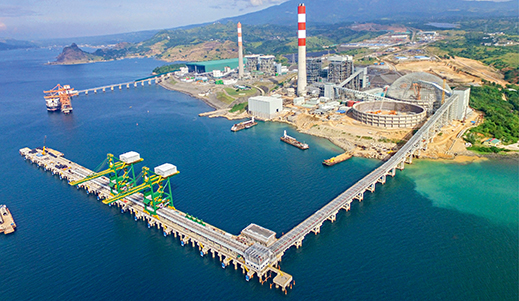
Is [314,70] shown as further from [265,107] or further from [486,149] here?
[486,149]

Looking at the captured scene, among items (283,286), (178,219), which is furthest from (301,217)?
(178,219)

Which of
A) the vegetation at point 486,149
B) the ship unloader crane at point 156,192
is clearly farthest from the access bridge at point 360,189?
the ship unloader crane at point 156,192

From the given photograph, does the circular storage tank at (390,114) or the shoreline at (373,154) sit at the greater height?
the circular storage tank at (390,114)

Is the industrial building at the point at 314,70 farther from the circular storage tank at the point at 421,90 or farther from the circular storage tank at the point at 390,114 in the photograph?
the circular storage tank at the point at 390,114

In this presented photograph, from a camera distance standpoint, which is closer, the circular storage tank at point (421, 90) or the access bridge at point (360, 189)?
the access bridge at point (360, 189)

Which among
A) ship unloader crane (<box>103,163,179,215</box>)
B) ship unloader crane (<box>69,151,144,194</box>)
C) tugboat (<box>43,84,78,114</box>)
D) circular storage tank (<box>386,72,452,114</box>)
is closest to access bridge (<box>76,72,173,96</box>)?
tugboat (<box>43,84,78,114</box>)

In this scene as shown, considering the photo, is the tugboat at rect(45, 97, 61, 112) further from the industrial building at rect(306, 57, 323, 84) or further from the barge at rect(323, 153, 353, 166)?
the barge at rect(323, 153, 353, 166)


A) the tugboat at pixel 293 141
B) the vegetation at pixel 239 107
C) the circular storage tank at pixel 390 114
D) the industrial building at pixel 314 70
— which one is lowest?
the tugboat at pixel 293 141
